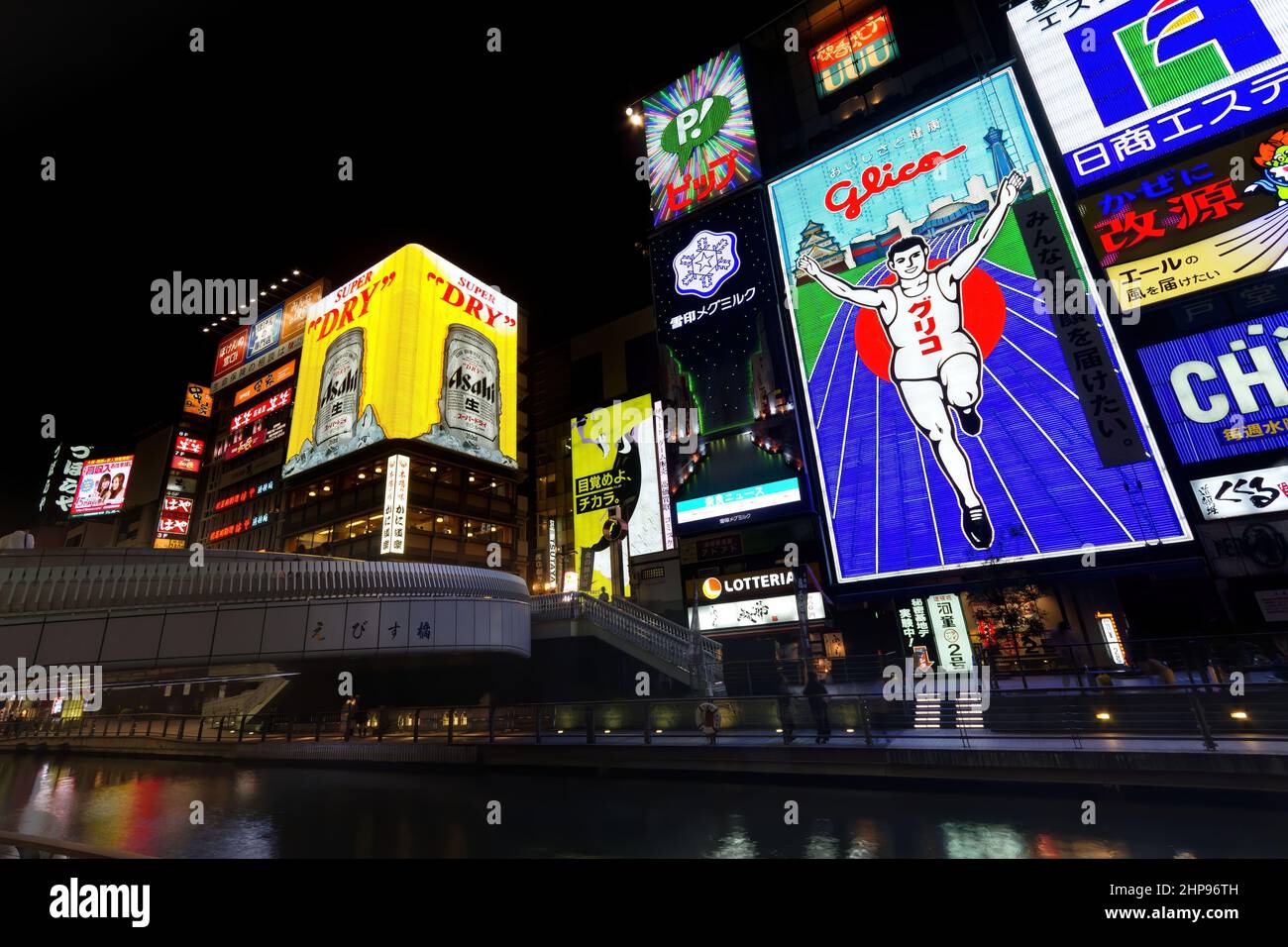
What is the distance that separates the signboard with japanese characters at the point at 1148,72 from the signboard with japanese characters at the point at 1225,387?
7.59 metres

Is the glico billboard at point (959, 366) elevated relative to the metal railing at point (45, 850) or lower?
elevated

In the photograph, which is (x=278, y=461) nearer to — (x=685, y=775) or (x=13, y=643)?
(x=13, y=643)

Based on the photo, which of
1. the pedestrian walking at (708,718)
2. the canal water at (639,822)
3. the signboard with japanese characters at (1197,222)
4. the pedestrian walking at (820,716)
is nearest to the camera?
the canal water at (639,822)

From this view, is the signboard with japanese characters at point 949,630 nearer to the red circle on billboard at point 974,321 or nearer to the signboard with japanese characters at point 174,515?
the red circle on billboard at point 974,321

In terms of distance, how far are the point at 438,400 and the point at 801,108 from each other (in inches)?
1309

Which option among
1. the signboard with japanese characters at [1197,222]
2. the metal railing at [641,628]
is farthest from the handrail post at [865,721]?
the signboard with japanese characters at [1197,222]

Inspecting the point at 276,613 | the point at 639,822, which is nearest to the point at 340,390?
the point at 276,613

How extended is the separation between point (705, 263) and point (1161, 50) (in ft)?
66.4

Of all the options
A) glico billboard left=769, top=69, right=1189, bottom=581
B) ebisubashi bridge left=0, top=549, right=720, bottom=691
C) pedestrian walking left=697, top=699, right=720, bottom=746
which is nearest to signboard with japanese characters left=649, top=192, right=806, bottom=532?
glico billboard left=769, top=69, right=1189, bottom=581

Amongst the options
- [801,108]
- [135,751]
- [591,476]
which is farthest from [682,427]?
[135,751]

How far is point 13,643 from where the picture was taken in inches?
480

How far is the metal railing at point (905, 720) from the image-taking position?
31.0ft

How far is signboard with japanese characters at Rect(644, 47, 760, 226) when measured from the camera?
34.4 metres

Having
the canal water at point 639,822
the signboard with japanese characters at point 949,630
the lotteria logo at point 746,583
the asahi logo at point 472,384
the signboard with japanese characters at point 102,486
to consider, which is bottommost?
the canal water at point 639,822
